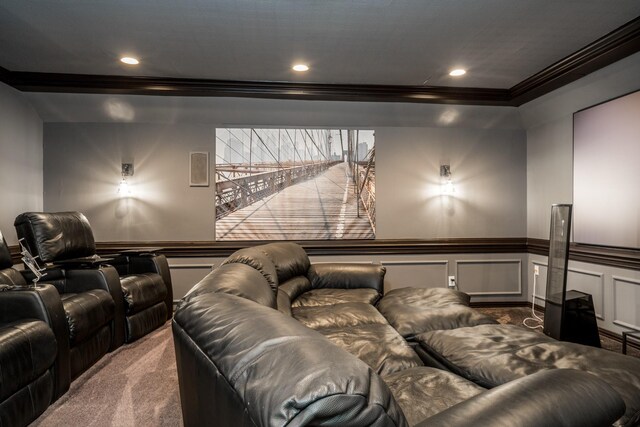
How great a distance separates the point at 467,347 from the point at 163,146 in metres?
3.69

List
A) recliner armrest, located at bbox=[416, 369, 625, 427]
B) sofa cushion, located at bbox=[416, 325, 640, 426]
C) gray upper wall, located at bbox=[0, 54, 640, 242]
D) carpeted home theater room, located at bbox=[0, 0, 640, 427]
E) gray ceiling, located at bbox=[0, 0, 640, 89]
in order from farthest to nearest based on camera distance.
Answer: gray upper wall, located at bbox=[0, 54, 640, 242] → gray ceiling, located at bbox=[0, 0, 640, 89] → sofa cushion, located at bbox=[416, 325, 640, 426] → carpeted home theater room, located at bbox=[0, 0, 640, 427] → recliner armrest, located at bbox=[416, 369, 625, 427]

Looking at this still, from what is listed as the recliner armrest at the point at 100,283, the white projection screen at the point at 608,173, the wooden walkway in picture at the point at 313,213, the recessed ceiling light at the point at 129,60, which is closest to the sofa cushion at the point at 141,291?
the recliner armrest at the point at 100,283

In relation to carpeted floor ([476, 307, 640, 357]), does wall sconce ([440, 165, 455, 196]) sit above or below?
above

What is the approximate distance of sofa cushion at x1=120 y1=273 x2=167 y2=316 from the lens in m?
2.98

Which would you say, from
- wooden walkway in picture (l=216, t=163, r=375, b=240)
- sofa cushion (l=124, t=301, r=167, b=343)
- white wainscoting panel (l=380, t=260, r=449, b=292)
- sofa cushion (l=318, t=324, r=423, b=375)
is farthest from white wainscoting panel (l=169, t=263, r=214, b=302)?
sofa cushion (l=318, t=324, r=423, b=375)

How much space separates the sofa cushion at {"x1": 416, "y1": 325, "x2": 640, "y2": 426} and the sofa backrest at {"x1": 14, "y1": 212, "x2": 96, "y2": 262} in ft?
9.12

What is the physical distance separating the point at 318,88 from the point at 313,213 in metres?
1.39

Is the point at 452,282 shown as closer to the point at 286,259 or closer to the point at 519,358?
the point at 286,259

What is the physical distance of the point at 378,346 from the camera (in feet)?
5.81

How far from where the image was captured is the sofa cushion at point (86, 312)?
227cm

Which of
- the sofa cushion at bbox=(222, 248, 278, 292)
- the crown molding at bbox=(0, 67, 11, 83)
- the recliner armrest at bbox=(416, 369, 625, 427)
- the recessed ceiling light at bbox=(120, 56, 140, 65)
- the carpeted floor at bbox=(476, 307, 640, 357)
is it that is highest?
the recessed ceiling light at bbox=(120, 56, 140, 65)

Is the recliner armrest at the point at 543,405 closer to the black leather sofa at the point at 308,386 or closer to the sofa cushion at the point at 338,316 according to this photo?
the black leather sofa at the point at 308,386

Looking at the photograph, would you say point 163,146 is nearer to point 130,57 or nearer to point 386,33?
point 130,57

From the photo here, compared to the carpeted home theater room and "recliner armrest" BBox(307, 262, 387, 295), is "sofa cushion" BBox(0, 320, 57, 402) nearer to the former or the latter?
the carpeted home theater room
